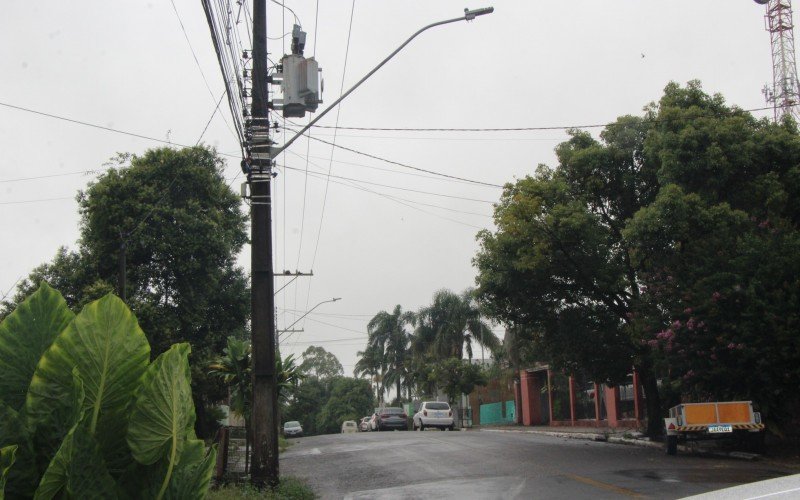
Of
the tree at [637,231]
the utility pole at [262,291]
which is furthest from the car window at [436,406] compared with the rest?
the utility pole at [262,291]

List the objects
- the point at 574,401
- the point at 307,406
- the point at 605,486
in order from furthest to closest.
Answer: the point at 307,406 < the point at 574,401 < the point at 605,486

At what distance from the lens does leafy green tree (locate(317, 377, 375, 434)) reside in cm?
7575

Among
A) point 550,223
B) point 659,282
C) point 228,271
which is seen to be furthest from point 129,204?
point 659,282

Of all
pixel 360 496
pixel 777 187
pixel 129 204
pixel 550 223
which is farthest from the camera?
pixel 129 204

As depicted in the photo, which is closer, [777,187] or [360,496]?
[360,496]

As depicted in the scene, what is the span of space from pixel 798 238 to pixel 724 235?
60.2 inches

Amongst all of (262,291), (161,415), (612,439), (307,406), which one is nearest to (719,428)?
(612,439)

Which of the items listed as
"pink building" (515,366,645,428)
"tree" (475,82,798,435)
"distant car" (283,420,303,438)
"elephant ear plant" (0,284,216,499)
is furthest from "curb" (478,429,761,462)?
"distant car" (283,420,303,438)

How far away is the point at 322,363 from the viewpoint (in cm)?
10012

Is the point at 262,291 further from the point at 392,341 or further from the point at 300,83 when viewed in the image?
the point at 392,341

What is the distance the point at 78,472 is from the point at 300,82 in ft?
34.4

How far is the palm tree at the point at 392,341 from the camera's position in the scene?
217 feet

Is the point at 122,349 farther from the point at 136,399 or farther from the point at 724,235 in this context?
the point at 724,235

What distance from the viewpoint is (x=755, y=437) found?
57.7 feet
